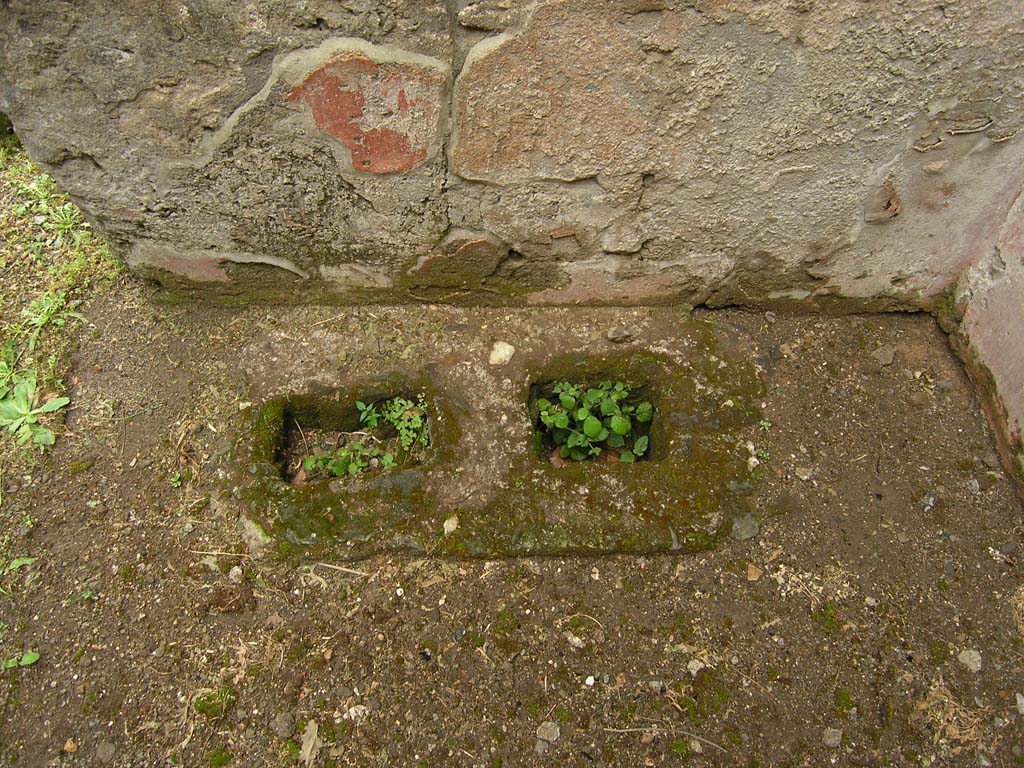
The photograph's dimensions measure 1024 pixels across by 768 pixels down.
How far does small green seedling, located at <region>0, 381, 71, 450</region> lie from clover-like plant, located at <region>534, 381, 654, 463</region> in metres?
1.30

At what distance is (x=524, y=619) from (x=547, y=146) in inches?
43.2

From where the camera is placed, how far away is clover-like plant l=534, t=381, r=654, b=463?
1782mm

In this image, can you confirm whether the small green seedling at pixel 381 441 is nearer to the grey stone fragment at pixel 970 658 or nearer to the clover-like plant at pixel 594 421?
the clover-like plant at pixel 594 421

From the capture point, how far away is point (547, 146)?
5.17 ft

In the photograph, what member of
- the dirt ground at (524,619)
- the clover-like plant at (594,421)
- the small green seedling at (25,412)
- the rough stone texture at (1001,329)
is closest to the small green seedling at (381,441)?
the dirt ground at (524,619)

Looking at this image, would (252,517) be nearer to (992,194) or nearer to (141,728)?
(141,728)

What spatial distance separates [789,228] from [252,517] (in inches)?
61.1

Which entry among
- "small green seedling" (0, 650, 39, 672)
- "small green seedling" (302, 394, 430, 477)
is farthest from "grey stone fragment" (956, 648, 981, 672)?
"small green seedling" (0, 650, 39, 672)

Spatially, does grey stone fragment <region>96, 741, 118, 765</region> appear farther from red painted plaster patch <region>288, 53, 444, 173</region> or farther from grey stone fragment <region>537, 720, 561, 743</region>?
red painted plaster patch <region>288, 53, 444, 173</region>

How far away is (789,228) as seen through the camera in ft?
5.77

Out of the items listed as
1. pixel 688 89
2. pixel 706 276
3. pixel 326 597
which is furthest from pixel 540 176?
pixel 326 597

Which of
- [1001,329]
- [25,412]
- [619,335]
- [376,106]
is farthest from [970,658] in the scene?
[25,412]

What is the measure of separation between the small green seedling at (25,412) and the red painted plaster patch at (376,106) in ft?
3.53

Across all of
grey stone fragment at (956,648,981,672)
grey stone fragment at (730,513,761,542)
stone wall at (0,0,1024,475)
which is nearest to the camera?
stone wall at (0,0,1024,475)
